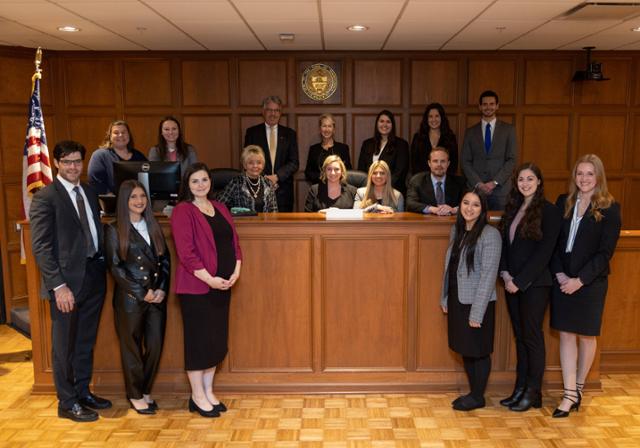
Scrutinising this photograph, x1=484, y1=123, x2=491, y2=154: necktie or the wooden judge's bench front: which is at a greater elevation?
x1=484, y1=123, x2=491, y2=154: necktie

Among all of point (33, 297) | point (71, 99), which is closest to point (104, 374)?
point (33, 297)

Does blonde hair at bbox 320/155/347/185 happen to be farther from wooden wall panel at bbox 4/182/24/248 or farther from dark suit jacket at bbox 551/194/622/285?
wooden wall panel at bbox 4/182/24/248

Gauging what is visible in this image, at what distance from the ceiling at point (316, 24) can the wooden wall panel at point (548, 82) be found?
0.33 metres

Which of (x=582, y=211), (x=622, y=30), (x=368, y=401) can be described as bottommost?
(x=368, y=401)

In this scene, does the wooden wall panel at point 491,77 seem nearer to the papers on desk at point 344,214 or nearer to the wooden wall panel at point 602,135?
the wooden wall panel at point 602,135

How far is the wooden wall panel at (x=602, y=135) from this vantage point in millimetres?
7102

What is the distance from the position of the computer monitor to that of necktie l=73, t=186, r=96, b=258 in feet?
1.19

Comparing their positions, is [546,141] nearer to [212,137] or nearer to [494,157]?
[494,157]

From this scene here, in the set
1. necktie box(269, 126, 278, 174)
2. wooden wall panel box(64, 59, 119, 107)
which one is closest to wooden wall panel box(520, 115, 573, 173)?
necktie box(269, 126, 278, 174)

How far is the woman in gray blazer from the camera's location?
11.4ft

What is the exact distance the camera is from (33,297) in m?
3.94

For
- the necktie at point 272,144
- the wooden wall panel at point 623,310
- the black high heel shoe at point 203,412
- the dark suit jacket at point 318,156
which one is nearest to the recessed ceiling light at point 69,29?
the necktie at point 272,144

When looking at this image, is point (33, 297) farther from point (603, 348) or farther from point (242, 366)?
point (603, 348)

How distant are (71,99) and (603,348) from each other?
19.8 ft
